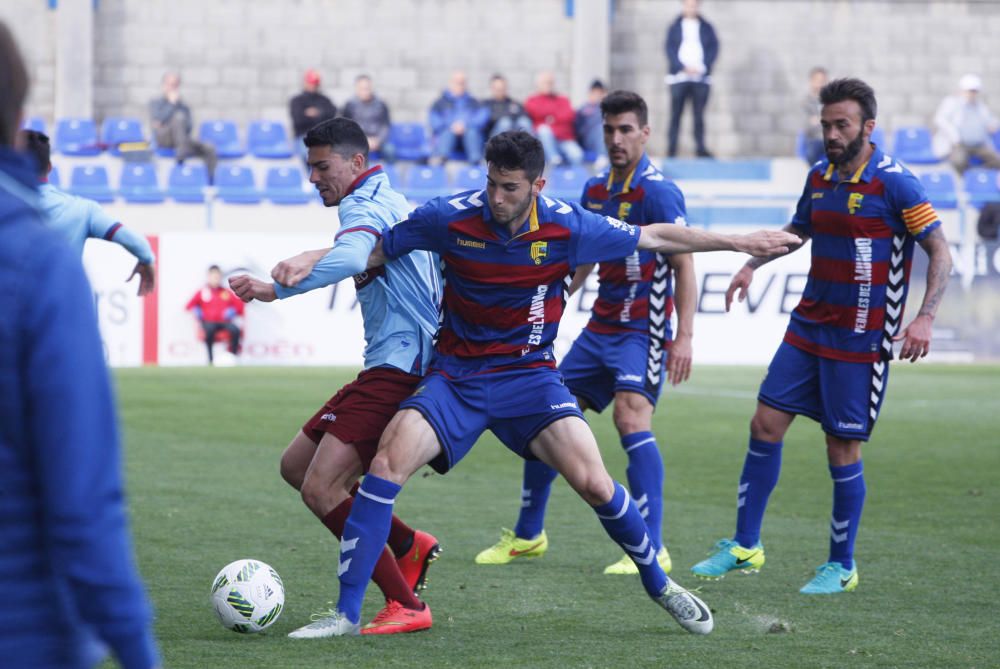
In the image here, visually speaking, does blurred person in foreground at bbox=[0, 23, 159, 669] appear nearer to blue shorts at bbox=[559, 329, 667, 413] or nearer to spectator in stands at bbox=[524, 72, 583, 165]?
blue shorts at bbox=[559, 329, 667, 413]

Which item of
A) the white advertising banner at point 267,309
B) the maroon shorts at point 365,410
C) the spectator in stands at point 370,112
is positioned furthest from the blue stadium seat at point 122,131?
the maroon shorts at point 365,410

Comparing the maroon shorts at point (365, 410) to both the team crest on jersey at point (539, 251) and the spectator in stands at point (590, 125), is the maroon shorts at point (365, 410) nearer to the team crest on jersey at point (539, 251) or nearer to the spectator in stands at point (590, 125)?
the team crest on jersey at point (539, 251)

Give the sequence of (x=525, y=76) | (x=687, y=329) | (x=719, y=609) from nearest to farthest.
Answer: (x=719, y=609) → (x=687, y=329) → (x=525, y=76)

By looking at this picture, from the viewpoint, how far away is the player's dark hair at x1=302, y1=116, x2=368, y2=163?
18.2 ft

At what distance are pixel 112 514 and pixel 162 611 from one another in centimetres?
372

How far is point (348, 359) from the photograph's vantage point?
1767cm

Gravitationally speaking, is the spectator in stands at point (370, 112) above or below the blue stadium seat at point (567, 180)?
above

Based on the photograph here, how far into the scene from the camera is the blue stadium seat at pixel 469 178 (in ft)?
67.0

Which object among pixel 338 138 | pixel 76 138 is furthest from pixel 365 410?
pixel 76 138

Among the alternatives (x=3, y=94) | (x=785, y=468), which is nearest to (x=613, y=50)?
(x=785, y=468)

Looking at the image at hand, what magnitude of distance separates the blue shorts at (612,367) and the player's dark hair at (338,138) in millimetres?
1914

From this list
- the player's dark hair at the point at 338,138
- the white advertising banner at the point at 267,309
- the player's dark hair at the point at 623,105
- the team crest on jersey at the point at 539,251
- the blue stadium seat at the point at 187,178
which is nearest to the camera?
the team crest on jersey at the point at 539,251

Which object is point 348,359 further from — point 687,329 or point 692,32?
point 687,329

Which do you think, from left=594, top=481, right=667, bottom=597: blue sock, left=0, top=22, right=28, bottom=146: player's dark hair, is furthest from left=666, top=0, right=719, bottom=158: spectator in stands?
left=0, top=22, right=28, bottom=146: player's dark hair
